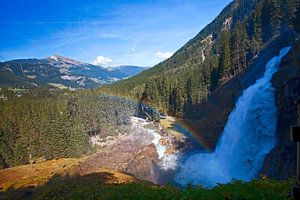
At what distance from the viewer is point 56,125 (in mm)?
77562

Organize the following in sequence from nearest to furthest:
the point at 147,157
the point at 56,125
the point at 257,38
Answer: the point at 147,157, the point at 257,38, the point at 56,125

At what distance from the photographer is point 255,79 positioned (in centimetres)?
4909

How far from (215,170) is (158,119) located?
1771 inches

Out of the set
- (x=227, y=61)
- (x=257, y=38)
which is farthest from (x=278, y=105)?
(x=257, y=38)

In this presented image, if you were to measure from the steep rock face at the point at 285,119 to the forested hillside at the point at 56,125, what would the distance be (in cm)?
5300

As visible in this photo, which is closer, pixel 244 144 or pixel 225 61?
pixel 244 144

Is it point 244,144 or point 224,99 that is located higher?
point 224,99

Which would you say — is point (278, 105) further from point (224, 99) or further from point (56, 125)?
point (56, 125)

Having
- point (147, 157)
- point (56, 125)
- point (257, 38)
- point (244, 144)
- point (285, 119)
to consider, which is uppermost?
point (257, 38)

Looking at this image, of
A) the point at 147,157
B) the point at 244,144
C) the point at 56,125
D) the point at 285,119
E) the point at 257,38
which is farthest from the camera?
the point at 56,125

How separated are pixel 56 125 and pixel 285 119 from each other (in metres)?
59.7

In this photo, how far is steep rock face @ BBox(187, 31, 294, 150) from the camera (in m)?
51.9

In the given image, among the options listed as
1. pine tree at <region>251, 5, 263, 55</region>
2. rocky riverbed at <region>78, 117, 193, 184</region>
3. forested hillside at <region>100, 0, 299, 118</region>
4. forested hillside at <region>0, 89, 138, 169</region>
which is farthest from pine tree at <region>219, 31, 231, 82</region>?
forested hillside at <region>0, 89, 138, 169</region>

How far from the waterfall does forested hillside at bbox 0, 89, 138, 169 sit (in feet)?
128
